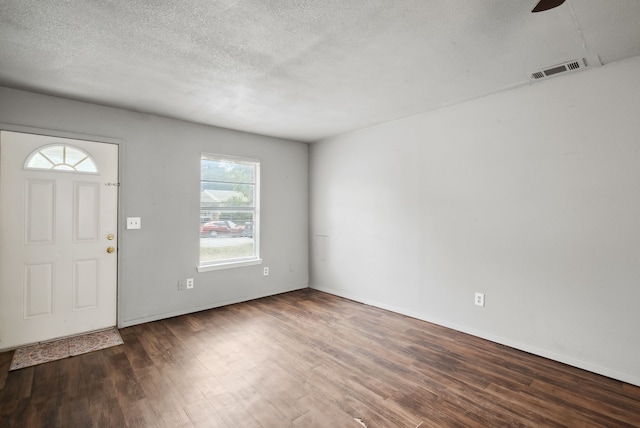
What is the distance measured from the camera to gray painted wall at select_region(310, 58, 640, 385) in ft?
7.93

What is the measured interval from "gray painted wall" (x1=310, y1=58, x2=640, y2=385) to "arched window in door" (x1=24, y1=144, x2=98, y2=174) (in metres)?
3.39

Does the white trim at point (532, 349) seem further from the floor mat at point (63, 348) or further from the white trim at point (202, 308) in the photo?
the floor mat at point (63, 348)

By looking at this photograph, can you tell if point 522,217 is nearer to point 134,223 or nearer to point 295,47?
point 295,47

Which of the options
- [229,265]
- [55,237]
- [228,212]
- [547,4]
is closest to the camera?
[547,4]

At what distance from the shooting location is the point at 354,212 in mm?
4551

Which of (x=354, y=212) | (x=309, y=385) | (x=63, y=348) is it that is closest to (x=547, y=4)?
(x=309, y=385)

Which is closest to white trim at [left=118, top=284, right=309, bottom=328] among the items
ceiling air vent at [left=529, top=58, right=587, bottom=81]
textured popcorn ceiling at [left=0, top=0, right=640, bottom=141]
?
textured popcorn ceiling at [left=0, top=0, right=640, bottom=141]

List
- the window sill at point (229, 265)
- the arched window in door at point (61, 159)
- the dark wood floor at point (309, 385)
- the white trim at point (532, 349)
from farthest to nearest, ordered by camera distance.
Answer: the window sill at point (229, 265), the arched window in door at point (61, 159), the white trim at point (532, 349), the dark wood floor at point (309, 385)

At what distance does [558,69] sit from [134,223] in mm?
4533

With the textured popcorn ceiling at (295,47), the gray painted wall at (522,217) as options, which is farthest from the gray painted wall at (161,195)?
the gray painted wall at (522,217)

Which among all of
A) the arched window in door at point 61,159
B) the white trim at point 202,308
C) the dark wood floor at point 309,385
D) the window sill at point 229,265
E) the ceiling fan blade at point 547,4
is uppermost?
the ceiling fan blade at point 547,4

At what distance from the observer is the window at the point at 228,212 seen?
13.8 ft

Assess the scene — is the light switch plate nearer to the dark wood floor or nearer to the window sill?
the window sill

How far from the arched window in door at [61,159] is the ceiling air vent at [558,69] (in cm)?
449
